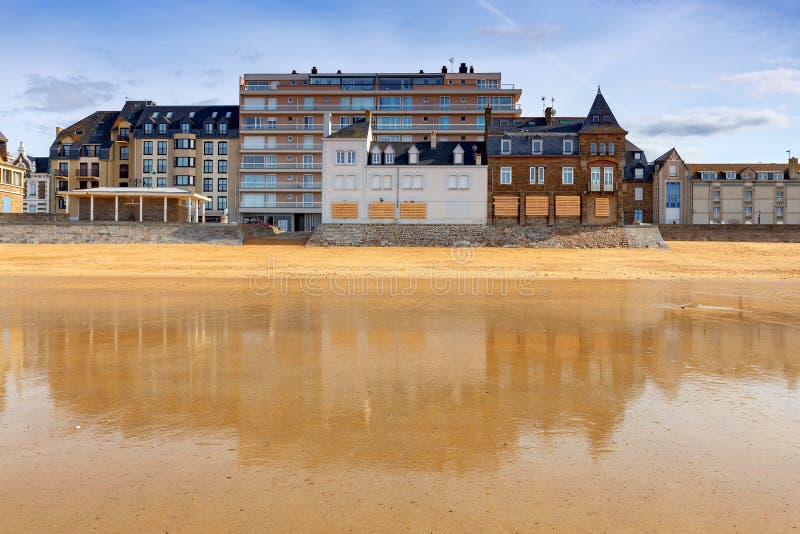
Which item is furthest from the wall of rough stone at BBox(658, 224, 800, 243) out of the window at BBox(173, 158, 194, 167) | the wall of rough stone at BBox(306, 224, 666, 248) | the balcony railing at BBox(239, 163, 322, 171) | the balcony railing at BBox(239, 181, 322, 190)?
the window at BBox(173, 158, 194, 167)

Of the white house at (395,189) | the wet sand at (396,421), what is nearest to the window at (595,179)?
the white house at (395,189)

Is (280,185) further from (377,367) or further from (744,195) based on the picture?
(377,367)

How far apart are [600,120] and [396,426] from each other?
48.8 m

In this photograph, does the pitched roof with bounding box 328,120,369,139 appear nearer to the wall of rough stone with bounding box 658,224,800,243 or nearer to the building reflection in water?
the wall of rough stone with bounding box 658,224,800,243

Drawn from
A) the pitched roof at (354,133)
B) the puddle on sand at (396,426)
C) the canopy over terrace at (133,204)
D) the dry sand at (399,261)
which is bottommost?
the puddle on sand at (396,426)

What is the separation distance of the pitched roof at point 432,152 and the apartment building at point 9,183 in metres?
38.7

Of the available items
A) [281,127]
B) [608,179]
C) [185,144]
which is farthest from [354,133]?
[185,144]

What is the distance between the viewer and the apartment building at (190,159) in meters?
76.4

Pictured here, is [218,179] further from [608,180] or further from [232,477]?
[232,477]

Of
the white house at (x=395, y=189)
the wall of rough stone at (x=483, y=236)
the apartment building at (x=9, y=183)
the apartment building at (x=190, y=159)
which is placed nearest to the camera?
the wall of rough stone at (x=483, y=236)

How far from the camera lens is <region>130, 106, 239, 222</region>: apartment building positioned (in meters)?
76.4

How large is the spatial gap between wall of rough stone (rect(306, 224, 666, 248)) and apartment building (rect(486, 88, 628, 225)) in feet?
6.83

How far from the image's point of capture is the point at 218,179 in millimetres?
77125

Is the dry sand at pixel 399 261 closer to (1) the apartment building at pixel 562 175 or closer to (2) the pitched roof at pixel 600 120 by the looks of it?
(1) the apartment building at pixel 562 175
